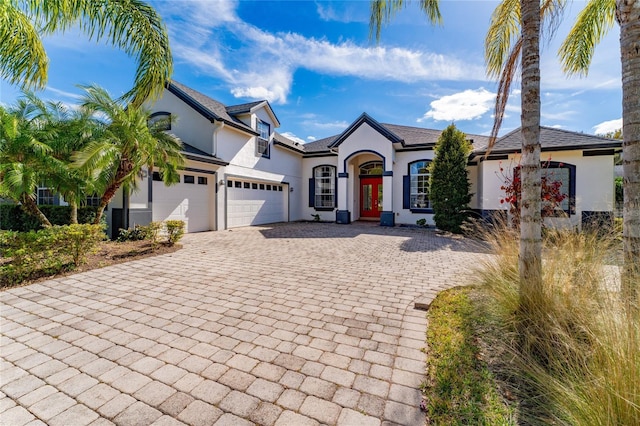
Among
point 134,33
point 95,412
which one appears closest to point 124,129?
point 134,33

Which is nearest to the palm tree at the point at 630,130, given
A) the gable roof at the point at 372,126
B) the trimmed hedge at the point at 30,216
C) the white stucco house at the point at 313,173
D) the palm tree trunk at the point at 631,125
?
the palm tree trunk at the point at 631,125

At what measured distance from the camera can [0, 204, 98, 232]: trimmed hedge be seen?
30.4 feet

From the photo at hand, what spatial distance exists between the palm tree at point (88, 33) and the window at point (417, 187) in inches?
487

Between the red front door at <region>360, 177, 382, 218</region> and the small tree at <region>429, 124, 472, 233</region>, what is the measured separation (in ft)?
18.5

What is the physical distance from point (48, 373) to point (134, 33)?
6.64m

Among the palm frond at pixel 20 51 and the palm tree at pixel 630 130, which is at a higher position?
the palm frond at pixel 20 51

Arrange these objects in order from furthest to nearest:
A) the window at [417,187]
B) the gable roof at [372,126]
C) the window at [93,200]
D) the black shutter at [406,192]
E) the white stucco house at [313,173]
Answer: the black shutter at [406,192], the window at [417,187], the gable roof at [372,126], the white stucco house at [313,173], the window at [93,200]

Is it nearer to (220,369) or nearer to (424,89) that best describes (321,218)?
(424,89)

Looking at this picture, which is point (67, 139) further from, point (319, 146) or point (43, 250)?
point (319, 146)

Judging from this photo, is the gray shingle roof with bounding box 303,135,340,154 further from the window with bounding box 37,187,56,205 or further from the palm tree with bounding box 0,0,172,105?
the window with bounding box 37,187,56,205

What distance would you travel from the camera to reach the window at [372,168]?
1770cm

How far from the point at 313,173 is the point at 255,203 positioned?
16.6ft

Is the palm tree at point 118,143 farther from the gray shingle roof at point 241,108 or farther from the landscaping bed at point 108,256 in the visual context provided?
the gray shingle roof at point 241,108

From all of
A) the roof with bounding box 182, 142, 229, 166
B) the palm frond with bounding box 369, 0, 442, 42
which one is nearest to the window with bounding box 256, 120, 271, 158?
the roof with bounding box 182, 142, 229, 166
